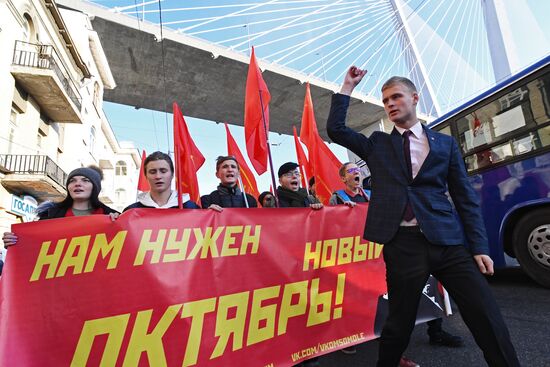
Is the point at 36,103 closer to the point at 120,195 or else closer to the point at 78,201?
the point at 78,201

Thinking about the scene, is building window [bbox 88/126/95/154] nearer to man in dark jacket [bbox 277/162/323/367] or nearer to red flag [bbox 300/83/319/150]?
red flag [bbox 300/83/319/150]

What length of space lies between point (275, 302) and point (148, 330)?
0.84 metres

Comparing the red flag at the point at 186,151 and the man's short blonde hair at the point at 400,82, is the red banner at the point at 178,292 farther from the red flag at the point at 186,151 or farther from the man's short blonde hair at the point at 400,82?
the red flag at the point at 186,151

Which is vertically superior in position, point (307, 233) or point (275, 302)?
point (307, 233)

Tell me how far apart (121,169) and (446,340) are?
50710 millimetres

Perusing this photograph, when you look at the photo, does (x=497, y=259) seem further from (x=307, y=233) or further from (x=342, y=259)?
(x=307, y=233)

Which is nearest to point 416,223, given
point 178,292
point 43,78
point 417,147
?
point 417,147

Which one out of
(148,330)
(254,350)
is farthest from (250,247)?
(148,330)

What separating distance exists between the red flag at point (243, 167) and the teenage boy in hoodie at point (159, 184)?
329 centimetres

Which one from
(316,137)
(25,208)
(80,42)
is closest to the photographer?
(316,137)

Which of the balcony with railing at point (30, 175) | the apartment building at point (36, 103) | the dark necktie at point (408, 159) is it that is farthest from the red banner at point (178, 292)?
the balcony with railing at point (30, 175)

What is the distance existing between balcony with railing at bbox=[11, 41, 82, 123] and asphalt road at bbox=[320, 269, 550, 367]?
14.1 m

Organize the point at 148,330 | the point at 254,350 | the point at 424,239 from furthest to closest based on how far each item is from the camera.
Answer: the point at 254,350, the point at 148,330, the point at 424,239

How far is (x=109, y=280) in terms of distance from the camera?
6.54 feet
